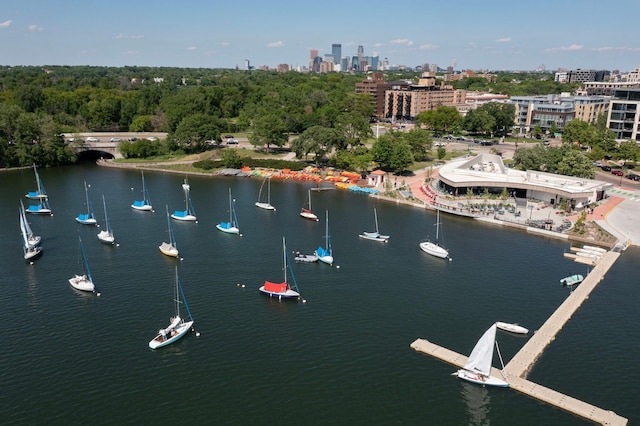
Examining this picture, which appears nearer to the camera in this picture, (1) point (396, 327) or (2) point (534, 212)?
(1) point (396, 327)

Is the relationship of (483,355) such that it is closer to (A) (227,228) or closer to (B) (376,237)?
(B) (376,237)

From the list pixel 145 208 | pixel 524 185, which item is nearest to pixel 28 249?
pixel 145 208

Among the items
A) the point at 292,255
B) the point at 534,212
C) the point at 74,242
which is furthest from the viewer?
the point at 534,212

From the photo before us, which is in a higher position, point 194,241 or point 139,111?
point 139,111

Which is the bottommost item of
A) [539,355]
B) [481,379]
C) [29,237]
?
[539,355]

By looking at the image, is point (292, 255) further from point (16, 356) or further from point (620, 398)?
point (620, 398)

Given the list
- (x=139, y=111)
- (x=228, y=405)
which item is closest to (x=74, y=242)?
(x=228, y=405)

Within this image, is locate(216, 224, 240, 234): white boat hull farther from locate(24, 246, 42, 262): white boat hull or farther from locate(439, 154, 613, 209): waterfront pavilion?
locate(439, 154, 613, 209): waterfront pavilion
